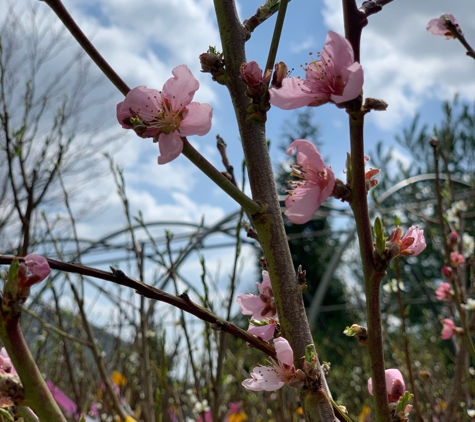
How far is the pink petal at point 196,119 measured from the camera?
2.40ft

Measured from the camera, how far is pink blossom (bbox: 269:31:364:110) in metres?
0.60

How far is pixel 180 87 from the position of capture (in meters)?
0.77

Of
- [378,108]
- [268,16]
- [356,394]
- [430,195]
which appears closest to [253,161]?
[378,108]

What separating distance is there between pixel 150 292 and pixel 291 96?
299mm

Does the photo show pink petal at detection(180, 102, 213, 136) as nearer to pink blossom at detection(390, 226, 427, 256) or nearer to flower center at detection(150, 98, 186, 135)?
flower center at detection(150, 98, 186, 135)

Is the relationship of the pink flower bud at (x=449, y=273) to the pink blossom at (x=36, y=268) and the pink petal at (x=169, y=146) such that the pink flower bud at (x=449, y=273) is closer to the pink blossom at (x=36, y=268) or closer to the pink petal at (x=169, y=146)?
the pink petal at (x=169, y=146)

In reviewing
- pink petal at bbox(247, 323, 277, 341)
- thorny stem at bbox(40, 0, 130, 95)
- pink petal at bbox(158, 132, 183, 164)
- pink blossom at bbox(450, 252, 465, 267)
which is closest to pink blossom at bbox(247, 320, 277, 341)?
pink petal at bbox(247, 323, 277, 341)

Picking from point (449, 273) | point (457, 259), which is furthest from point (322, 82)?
point (457, 259)

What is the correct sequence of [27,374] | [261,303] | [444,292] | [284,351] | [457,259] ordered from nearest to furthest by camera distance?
[27,374] → [284,351] → [261,303] → [457,259] → [444,292]

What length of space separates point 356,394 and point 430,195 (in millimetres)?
7821

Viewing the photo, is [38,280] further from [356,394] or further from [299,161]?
[356,394]

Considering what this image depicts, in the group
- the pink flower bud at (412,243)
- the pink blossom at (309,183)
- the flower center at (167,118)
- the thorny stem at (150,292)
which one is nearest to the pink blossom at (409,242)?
the pink flower bud at (412,243)

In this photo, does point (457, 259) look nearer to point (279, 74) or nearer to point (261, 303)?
point (261, 303)

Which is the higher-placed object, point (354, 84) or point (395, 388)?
point (354, 84)
